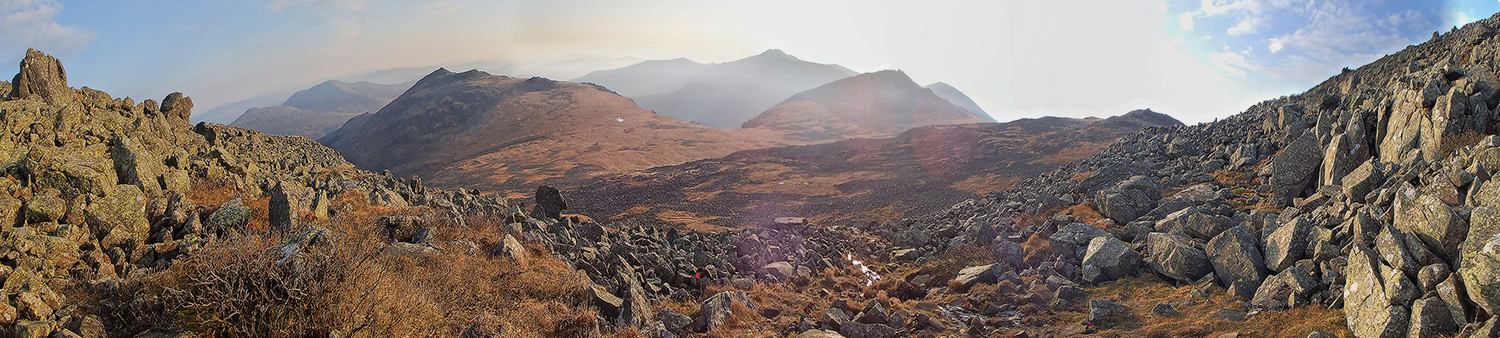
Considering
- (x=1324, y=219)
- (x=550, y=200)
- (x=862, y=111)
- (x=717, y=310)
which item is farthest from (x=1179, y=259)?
(x=862, y=111)

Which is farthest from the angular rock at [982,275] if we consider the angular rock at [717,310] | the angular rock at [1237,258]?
the angular rock at [717,310]

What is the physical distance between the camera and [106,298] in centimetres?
548

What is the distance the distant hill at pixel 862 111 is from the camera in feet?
359

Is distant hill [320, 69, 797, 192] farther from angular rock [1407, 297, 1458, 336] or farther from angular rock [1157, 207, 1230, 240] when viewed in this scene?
angular rock [1407, 297, 1458, 336]

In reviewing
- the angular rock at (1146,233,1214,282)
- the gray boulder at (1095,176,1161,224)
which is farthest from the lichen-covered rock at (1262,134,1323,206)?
the angular rock at (1146,233,1214,282)

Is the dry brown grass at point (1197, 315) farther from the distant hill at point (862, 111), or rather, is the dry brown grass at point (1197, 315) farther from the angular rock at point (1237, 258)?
the distant hill at point (862, 111)

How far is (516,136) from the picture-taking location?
244ft

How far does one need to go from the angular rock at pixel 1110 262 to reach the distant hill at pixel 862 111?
85.4 meters

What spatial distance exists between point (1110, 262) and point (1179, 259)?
136cm

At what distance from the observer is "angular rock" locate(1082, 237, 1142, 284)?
41.5ft

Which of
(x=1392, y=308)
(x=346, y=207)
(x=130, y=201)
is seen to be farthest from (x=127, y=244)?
(x=1392, y=308)

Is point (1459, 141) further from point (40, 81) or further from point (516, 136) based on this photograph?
point (516, 136)

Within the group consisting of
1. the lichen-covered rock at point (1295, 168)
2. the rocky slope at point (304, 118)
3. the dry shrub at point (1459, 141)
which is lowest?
the rocky slope at point (304, 118)

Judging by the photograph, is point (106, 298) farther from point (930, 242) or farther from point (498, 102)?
point (498, 102)
